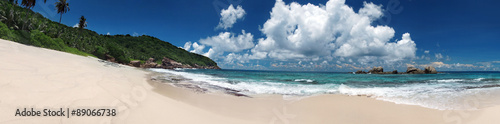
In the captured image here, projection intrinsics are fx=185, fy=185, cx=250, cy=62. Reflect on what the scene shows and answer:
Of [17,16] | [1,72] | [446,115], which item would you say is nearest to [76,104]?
[1,72]

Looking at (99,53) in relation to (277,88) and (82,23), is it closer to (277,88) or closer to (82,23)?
(82,23)

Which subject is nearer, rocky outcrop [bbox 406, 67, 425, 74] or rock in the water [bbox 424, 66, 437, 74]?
rock in the water [bbox 424, 66, 437, 74]

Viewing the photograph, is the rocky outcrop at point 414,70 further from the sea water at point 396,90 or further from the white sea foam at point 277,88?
the white sea foam at point 277,88

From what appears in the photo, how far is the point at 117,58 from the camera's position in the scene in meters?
59.4

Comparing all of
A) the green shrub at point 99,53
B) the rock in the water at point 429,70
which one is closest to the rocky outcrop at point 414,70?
the rock in the water at point 429,70

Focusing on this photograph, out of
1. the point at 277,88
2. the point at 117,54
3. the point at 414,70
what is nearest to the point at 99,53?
the point at 117,54

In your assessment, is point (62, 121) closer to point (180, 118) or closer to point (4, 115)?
point (4, 115)

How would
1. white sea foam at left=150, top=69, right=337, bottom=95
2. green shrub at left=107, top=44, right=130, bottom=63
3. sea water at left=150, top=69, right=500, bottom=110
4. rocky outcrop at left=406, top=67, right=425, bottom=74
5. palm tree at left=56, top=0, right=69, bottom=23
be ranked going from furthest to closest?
1. rocky outcrop at left=406, top=67, right=425, bottom=74
2. green shrub at left=107, top=44, right=130, bottom=63
3. palm tree at left=56, top=0, right=69, bottom=23
4. white sea foam at left=150, top=69, right=337, bottom=95
5. sea water at left=150, top=69, right=500, bottom=110

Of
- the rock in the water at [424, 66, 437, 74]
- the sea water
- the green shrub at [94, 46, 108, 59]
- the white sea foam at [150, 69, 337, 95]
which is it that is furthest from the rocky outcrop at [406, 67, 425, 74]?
the green shrub at [94, 46, 108, 59]

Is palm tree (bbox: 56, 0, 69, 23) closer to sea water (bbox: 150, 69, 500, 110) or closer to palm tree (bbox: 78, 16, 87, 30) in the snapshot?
palm tree (bbox: 78, 16, 87, 30)

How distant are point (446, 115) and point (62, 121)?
29.9 ft

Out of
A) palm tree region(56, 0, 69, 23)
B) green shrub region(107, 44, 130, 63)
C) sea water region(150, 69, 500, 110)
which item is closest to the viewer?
sea water region(150, 69, 500, 110)

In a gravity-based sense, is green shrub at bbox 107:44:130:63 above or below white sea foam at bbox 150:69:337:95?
above

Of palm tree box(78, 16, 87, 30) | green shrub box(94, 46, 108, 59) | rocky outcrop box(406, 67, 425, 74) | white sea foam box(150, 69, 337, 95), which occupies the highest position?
palm tree box(78, 16, 87, 30)
